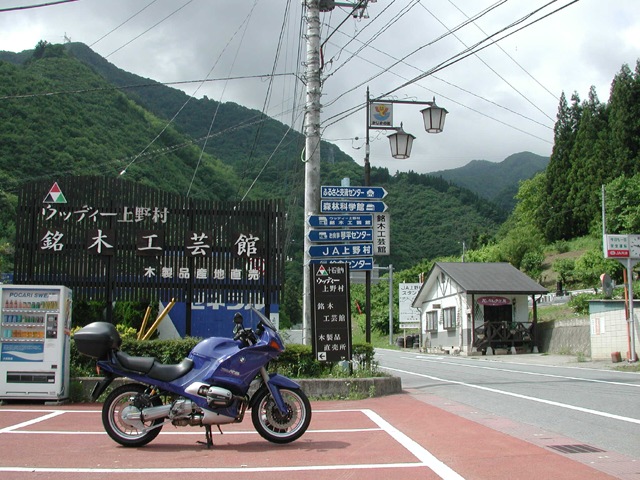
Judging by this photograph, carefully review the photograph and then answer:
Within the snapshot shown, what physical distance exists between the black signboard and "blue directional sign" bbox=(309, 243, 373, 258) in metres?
0.92

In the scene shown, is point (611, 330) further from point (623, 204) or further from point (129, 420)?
point (623, 204)

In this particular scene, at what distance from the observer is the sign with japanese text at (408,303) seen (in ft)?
165

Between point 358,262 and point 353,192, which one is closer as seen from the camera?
point 358,262

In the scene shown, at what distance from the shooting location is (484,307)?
3762cm

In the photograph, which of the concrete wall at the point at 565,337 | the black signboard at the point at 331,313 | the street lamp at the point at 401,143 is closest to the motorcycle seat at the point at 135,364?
the black signboard at the point at 331,313

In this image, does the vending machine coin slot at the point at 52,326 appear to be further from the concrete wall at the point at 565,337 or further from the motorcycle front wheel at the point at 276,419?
the concrete wall at the point at 565,337

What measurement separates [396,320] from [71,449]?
53.9 meters

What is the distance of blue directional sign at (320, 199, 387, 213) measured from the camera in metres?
14.8

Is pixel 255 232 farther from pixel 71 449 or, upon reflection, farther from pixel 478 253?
pixel 478 253

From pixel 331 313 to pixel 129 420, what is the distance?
669cm

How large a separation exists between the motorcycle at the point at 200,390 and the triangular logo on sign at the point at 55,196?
25.0ft

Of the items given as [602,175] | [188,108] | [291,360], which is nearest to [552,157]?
[602,175]

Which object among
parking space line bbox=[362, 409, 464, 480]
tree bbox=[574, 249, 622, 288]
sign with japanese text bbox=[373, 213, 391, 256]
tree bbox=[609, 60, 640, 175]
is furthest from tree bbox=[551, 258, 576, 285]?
parking space line bbox=[362, 409, 464, 480]

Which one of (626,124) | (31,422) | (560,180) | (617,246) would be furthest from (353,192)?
(560,180)
